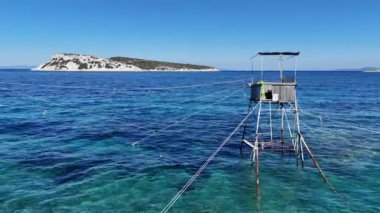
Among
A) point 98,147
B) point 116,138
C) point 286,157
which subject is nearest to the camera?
point 286,157

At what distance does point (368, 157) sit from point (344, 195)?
11509 mm

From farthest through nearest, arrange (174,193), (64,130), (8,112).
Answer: (8,112) → (64,130) → (174,193)

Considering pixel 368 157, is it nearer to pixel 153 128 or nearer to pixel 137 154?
pixel 137 154

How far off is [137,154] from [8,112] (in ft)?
125

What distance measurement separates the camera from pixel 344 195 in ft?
89.3

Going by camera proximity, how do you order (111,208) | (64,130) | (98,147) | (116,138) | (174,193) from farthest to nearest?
(64,130) → (116,138) → (98,147) → (174,193) → (111,208)

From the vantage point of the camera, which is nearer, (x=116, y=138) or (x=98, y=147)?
(x=98, y=147)

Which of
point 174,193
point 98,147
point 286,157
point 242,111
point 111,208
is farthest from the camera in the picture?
point 242,111

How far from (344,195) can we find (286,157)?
9.45 meters

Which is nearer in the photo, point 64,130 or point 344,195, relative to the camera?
point 344,195

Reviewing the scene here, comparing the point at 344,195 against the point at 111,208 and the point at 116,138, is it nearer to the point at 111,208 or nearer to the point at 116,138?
the point at 111,208

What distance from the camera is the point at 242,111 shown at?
233 ft

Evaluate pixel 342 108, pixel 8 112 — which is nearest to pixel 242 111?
pixel 342 108

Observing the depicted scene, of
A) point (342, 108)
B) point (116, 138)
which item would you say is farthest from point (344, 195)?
point (342, 108)
